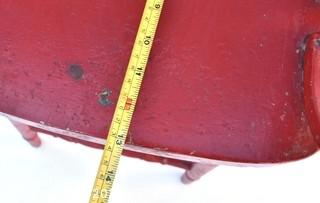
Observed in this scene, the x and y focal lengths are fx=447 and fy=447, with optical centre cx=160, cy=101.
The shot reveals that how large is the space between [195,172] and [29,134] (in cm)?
40

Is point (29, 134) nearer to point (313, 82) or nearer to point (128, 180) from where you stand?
point (128, 180)

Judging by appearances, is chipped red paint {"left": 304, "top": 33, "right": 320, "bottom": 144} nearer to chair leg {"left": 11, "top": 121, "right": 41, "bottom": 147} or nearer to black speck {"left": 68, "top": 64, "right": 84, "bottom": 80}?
black speck {"left": 68, "top": 64, "right": 84, "bottom": 80}

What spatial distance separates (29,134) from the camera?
104cm

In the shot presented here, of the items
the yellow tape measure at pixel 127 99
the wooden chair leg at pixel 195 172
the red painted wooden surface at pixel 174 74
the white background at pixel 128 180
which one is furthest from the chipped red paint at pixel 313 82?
the white background at pixel 128 180

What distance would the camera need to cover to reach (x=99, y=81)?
0.63 m

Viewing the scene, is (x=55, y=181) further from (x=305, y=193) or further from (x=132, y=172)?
(x=305, y=193)

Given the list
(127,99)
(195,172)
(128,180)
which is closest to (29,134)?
(128,180)

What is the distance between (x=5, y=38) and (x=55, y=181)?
557 millimetres

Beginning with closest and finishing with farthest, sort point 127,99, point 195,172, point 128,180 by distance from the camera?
1. point 127,99
2. point 195,172
3. point 128,180

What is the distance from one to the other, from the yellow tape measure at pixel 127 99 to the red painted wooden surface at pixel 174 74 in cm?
1

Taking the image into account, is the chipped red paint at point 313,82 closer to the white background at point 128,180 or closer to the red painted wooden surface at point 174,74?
the red painted wooden surface at point 174,74

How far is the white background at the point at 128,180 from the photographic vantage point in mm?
1111

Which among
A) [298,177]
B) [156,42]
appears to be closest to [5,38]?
[156,42]

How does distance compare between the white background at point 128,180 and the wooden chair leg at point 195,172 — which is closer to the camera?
the wooden chair leg at point 195,172
